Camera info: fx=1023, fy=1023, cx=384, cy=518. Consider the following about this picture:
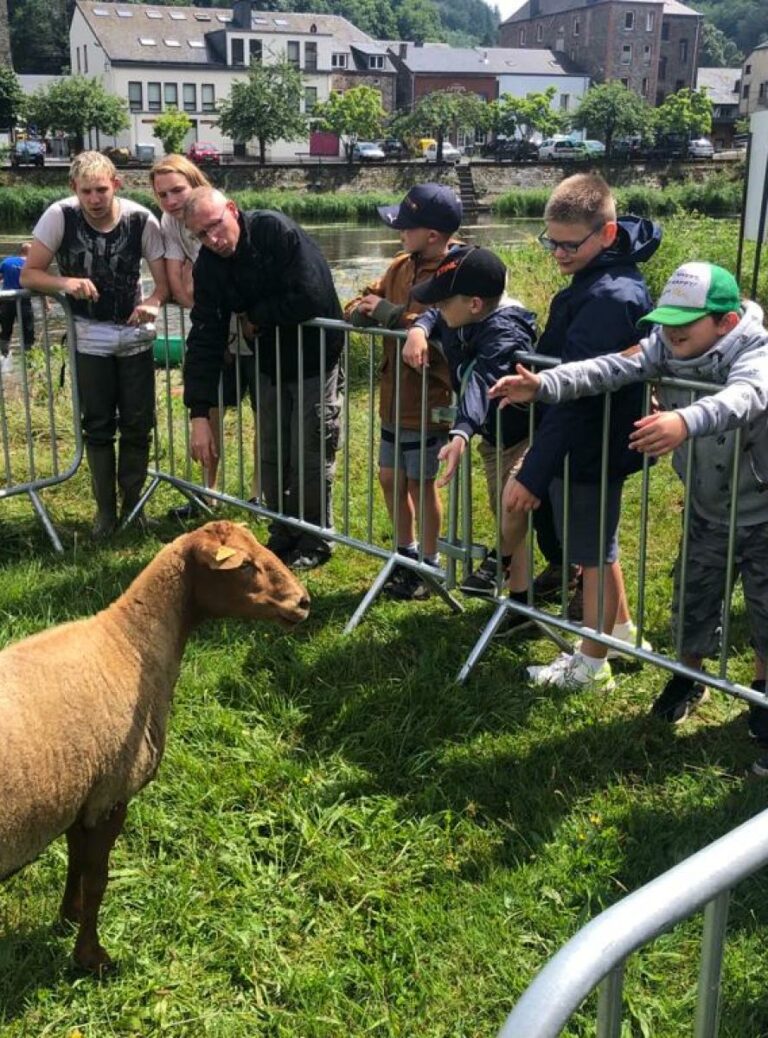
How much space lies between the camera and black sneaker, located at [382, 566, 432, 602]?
5.53 m

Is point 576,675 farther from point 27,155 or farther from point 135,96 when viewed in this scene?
point 135,96

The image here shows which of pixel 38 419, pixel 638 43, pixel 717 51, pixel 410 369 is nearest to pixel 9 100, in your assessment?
pixel 38 419

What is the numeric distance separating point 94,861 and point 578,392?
2372 mm

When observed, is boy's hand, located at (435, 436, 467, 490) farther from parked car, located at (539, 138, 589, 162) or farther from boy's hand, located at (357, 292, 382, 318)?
parked car, located at (539, 138, 589, 162)

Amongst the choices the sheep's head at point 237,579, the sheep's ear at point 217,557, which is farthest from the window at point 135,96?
the sheep's ear at point 217,557

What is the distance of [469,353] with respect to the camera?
179 inches

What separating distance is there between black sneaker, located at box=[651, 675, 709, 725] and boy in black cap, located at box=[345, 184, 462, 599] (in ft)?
4.88

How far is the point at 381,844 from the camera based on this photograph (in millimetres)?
3537

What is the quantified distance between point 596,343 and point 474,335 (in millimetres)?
662

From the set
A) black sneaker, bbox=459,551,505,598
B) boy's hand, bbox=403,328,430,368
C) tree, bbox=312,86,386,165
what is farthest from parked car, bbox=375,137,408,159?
black sneaker, bbox=459,551,505,598

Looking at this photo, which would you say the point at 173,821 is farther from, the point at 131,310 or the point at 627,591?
the point at 131,310

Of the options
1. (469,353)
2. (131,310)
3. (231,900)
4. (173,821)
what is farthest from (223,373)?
(231,900)

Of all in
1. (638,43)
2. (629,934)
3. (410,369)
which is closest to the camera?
(629,934)

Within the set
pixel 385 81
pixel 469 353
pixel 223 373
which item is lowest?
pixel 223 373
